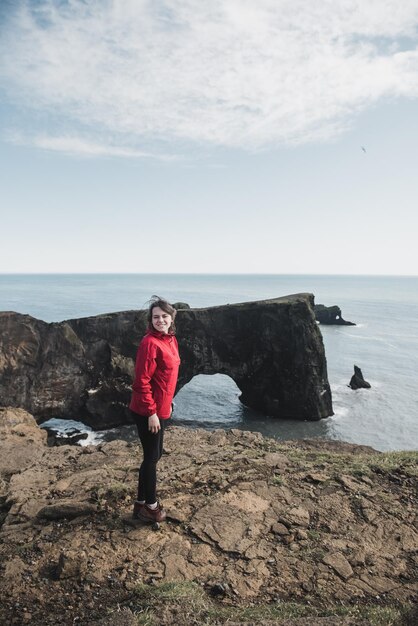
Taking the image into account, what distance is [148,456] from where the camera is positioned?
522cm

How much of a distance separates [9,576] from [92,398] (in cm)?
2440

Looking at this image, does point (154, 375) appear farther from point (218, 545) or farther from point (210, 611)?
point (210, 611)

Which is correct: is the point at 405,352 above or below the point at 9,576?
below

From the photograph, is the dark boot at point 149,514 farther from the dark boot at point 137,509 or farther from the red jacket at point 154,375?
the red jacket at point 154,375

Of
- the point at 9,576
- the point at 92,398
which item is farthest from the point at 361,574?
the point at 92,398

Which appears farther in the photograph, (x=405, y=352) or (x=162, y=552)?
(x=405, y=352)

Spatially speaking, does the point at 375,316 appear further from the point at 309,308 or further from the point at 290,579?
the point at 290,579

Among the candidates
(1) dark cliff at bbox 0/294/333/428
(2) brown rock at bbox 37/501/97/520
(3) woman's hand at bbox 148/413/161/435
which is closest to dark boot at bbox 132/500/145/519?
(2) brown rock at bbox 37/501/97/520

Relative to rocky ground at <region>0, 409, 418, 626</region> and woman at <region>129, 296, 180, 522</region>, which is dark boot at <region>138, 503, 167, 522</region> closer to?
woman at <region>129, 296, 180, 522</region>

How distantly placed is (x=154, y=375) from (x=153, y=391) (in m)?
0.24

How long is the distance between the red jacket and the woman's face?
0.27 feet

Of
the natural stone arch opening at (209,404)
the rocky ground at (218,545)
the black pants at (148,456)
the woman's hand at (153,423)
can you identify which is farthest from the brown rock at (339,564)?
the natural stone arch opening at (209,404)

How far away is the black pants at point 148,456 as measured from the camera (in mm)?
5074

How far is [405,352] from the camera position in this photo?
53.6m
